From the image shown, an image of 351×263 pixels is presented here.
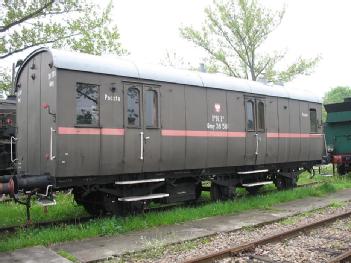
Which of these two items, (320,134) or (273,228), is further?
(320,134)

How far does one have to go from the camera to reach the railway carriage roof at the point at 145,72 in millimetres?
8609

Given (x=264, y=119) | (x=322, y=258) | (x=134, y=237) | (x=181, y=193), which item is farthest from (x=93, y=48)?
(x=322, y=258)

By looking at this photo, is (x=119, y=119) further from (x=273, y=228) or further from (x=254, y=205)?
(x=254, y=205)

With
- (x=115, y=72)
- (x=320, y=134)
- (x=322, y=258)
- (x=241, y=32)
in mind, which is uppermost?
(x=241, y=32)

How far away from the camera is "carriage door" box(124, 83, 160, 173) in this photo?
9.42 meters

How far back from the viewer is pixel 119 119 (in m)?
9.27

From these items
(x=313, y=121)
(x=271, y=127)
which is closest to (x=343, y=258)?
(x=271, y=127)

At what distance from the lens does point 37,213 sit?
10453mm

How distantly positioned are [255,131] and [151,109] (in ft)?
14.0

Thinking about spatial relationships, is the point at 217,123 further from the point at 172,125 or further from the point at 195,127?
the point at 172,125

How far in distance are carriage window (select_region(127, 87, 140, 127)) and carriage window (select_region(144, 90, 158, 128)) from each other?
0.74ft

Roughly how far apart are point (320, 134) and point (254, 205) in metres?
5.99

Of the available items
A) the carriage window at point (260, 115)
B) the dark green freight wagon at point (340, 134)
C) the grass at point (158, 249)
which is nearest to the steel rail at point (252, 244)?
the grass at point (158, 249)

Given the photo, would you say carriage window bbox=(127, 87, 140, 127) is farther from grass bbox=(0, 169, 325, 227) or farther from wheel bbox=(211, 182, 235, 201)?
wheel bbox=(211, 182, 235, 201)
